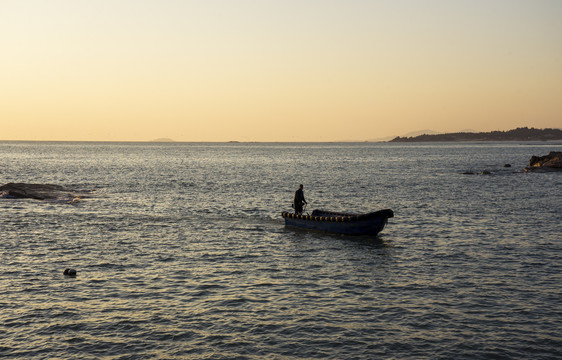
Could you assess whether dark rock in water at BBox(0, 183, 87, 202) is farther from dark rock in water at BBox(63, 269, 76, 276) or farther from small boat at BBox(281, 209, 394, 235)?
dark rock in water at BBox(63, 269, 76, 276)

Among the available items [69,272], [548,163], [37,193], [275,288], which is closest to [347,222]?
[275,288]

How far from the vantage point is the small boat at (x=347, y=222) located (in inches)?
1187

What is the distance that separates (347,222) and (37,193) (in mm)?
34034

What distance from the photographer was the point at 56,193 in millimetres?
52344

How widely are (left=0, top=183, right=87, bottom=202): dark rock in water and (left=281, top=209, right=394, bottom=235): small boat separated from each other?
2531cm

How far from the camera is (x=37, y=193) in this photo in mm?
50406

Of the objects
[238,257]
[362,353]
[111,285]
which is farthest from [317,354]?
[238,257]

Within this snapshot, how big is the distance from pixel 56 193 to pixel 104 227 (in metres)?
21.3

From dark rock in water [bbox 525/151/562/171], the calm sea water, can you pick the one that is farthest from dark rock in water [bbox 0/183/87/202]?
dark rock in water [bbox 525/151/562/171]

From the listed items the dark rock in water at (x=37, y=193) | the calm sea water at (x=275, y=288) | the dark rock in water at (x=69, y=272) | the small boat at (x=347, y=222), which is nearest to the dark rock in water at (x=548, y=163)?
the calm sea water at (x=275, y=288)

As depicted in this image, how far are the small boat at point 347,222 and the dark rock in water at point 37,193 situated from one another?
83.0ft

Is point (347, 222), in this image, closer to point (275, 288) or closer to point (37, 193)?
point (275, 288)

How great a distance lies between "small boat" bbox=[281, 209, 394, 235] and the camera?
98.9 ft

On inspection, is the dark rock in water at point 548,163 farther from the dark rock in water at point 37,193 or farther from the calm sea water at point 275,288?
the dark rock in water at point 37,193
